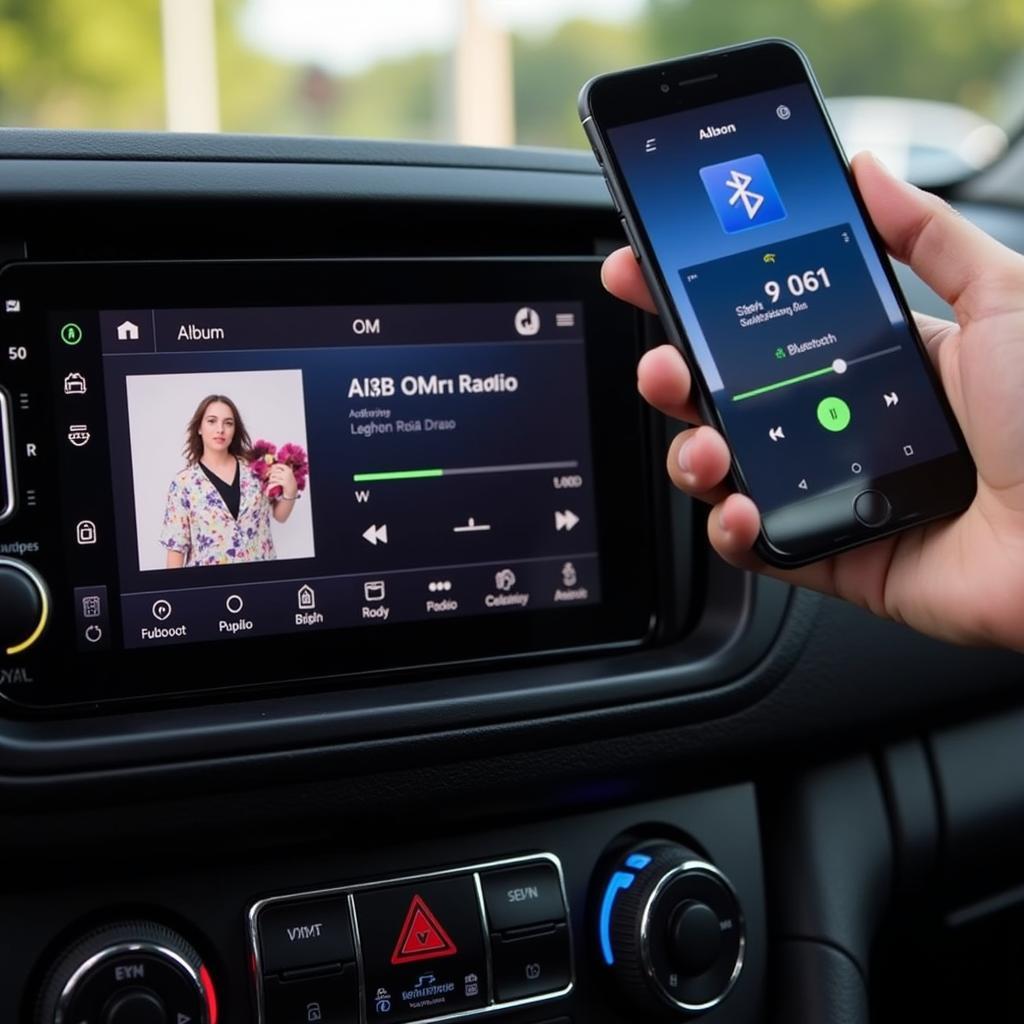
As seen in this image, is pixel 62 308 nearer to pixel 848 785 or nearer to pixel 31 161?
pixel 31 161

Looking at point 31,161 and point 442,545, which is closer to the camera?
point 31,161

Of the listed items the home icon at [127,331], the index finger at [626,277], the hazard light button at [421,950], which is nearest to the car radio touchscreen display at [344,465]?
the home icon at [127,331]

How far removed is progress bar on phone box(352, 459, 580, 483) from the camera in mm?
1009

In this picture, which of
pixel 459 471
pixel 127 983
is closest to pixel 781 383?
pixel 459 471

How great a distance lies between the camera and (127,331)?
0.95m

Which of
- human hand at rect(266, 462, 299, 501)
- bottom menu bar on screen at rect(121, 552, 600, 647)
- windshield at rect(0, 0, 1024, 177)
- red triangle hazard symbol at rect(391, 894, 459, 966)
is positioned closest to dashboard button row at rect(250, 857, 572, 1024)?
red triangle hazard symbol at rect(391, 894, 459, 966)

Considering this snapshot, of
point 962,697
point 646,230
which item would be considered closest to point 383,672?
point 646,230

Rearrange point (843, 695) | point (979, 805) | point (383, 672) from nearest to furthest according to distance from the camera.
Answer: point (383, 672) → point (843, 695) → point (979, 805)

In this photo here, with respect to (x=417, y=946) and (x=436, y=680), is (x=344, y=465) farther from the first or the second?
(x=417, y=946)

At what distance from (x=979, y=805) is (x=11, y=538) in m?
0.96

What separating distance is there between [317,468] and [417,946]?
38 cm

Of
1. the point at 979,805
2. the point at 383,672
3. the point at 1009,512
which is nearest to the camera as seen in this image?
the point at 1009,512

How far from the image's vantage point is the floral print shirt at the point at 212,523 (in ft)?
3.12

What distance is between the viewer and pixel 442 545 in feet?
3.38
